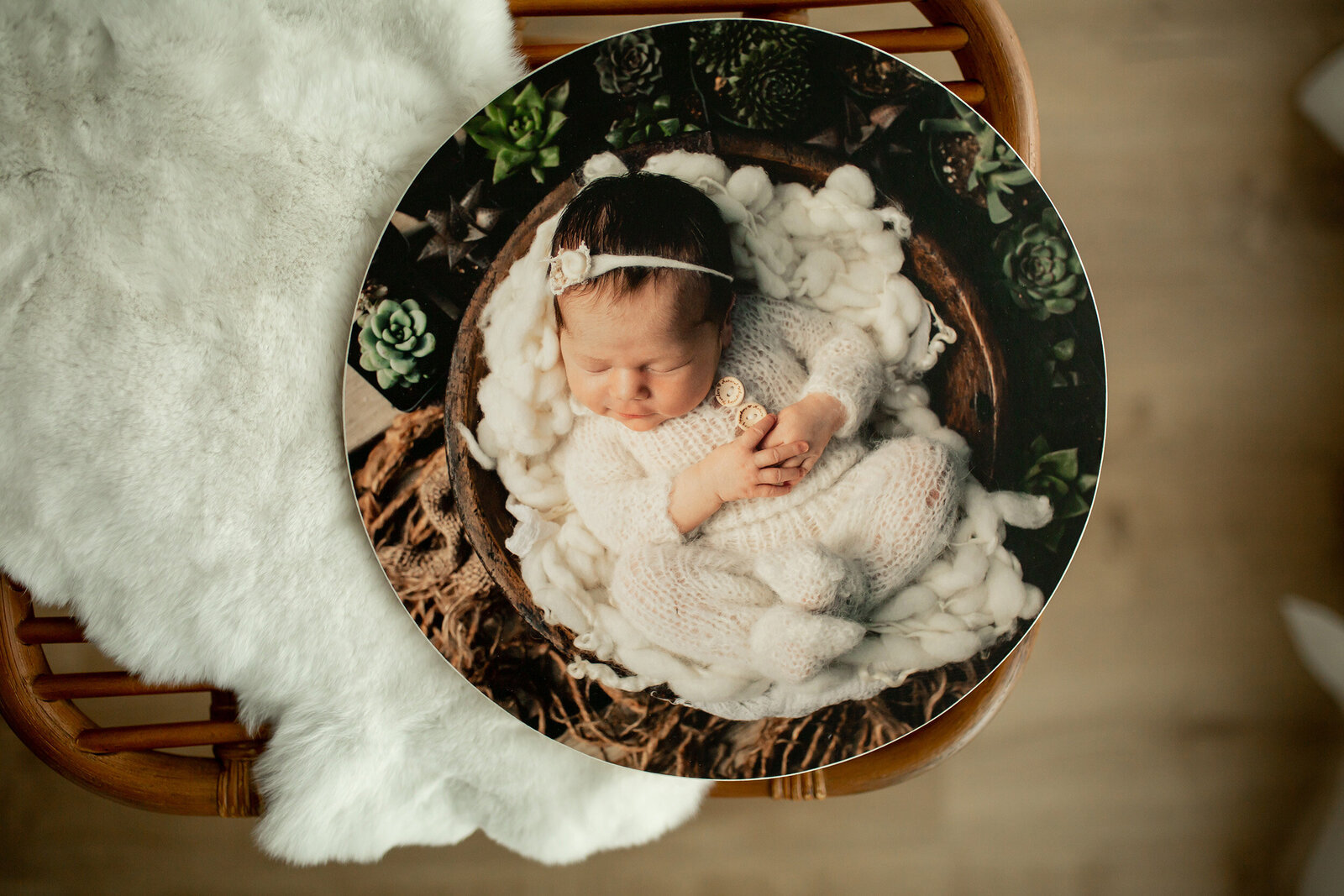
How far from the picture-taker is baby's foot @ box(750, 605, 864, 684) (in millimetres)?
533

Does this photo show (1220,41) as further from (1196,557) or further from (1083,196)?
(1196,557)

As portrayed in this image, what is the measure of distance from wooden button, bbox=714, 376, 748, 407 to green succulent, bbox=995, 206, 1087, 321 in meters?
0.23

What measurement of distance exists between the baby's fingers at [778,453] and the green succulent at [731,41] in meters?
0.29

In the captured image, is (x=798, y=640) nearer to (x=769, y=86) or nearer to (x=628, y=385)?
(x=628, y=385)

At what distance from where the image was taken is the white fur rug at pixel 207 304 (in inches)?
22.5

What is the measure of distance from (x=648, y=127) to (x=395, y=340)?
0.83 feet

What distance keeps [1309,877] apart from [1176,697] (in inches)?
10.2

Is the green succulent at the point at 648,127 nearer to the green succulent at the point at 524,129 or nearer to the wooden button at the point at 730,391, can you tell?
the green succulent at the point at 524,129

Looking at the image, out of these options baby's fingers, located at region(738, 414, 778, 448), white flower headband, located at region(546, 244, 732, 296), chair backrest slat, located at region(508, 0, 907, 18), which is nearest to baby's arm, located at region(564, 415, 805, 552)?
baby's fingers, located at region(738, 414, 778, 448)

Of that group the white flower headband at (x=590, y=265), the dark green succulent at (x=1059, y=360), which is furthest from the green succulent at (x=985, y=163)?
the white flower headband at (x=590, y=265)

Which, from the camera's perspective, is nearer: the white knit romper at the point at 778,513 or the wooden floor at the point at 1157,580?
the white knit romper at the point at 778,513

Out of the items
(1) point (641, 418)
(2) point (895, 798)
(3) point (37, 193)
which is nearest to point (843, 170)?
(1) point (641, 418)

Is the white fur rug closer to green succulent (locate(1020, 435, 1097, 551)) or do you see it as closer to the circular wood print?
the circular wood print

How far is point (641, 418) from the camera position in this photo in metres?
0.52
